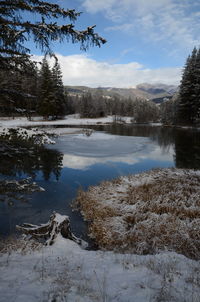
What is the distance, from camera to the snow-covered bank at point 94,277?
308 centimetres

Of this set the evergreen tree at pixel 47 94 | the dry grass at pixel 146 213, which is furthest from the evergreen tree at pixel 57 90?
the dry grass at pixel 146 213

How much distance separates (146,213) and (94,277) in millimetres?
4574

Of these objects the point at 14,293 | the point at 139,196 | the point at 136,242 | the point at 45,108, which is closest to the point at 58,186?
the point at 139,196

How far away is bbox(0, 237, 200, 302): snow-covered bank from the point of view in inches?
121

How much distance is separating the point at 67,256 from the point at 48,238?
1403mm

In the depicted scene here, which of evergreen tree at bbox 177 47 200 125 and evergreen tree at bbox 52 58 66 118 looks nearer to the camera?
evergreen tree at bbox 177 47 200 125

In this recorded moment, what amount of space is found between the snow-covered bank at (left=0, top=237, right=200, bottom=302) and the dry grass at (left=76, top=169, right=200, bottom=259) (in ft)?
3.66

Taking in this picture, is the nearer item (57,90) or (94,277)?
(94,277)

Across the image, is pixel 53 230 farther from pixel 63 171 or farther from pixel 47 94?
pixel 47 94

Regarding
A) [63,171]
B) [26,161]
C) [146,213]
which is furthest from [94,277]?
[26,161]

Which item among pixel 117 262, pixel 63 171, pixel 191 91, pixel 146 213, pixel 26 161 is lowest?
pixel 146 213

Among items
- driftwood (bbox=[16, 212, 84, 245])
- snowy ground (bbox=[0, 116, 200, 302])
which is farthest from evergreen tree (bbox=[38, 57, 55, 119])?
snowy ground (bbox=[0, 116, 200, 302])

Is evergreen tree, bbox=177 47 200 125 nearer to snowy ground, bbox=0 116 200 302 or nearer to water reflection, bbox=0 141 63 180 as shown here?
water reflection, bbox=0 141 63 180

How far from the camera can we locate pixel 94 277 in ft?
12.4
